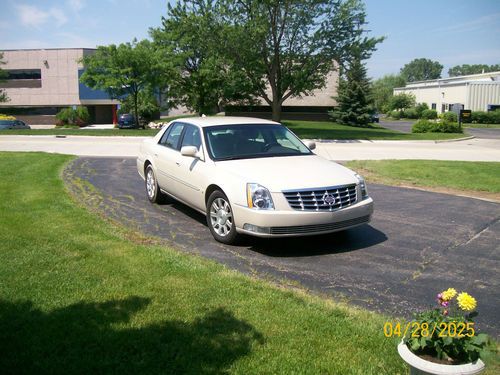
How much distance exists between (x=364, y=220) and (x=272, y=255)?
51.6 inches

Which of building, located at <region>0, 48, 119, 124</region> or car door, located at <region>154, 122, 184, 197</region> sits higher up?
building, located at <region>0, 48, 119, 124</region>

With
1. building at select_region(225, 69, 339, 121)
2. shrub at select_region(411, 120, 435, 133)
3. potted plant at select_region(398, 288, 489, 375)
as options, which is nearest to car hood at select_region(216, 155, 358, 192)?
potted plant at select_region(398, 288, 489, 375)

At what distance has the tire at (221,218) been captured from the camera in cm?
595

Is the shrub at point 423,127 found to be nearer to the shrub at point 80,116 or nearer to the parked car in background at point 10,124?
the parked car in background at point 10,124

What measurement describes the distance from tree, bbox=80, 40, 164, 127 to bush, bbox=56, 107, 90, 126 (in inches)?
686

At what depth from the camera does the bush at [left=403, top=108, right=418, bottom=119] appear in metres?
66.2

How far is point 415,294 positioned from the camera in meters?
4.52

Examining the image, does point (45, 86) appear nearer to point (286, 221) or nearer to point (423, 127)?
point (423, 127)

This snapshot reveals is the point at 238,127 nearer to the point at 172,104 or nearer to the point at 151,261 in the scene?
the point at 151,261

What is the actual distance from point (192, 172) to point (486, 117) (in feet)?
181

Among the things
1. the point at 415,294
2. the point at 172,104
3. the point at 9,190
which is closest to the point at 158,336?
the point at 415,294

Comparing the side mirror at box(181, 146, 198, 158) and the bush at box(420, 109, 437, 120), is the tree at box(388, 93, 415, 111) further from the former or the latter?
the side mirror at box(181, 146, 198, 158)

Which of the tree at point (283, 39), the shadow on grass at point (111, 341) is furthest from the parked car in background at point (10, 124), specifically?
the shadow on grass at point (111, 341)

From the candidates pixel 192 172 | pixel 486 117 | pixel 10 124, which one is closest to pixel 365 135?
pixel 192 172
